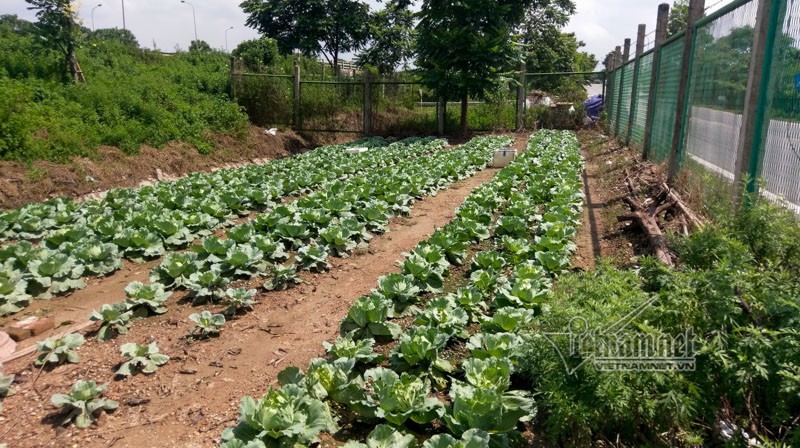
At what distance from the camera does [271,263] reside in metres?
5.72

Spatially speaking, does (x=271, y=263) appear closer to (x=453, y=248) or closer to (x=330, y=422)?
(x=453, y=248)

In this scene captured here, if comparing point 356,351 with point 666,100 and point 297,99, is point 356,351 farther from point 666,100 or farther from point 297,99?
point 297,99

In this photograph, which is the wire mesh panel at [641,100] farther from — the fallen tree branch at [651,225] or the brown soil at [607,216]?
the fallen tree branch at [651,225]

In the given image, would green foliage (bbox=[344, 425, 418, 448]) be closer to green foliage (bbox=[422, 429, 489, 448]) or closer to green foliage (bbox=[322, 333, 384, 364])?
green foliage (bbox=[422, 429, 489, 448])

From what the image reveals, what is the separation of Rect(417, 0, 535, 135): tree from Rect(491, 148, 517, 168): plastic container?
5.66 m

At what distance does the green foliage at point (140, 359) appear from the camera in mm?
3628

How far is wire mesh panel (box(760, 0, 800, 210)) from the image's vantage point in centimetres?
422

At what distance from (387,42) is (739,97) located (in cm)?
3215

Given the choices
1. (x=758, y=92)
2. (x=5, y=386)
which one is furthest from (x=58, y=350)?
(x=758, y=92)

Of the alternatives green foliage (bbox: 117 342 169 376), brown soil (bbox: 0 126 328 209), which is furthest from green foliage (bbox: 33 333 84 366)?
brown soil (bbox: 0 126 328 209)

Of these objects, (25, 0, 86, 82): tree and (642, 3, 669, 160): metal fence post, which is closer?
(642, 3, 669, 160): metal fence post

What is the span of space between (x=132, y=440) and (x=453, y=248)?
356 cm

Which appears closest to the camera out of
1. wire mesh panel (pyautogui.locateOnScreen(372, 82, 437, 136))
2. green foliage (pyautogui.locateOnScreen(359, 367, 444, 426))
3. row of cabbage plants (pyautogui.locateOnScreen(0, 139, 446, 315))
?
green foliage (pyautogui.locateOnScreen(359, 367, 444, 426))

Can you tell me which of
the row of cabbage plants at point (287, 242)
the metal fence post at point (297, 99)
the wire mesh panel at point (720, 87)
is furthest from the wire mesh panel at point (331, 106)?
the wire mesh panel at point (720, 87)
